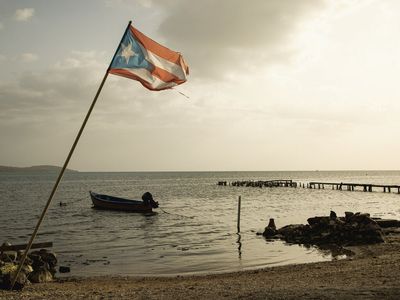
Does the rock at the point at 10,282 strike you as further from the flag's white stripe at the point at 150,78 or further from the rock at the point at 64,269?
the flag's white stripe at the point at 150,78

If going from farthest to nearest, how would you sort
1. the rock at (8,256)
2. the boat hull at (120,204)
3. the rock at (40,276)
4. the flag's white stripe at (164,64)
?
the boat hull at (120,204) < the rock at (8,256) < the rock at (40,276) < the flag's white stripe at (164,64)

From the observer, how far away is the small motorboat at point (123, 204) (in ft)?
146

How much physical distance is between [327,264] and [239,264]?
4.18m

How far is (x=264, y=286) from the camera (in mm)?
11531

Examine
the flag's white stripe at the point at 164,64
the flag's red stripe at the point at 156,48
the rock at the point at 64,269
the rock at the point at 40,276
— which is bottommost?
the rock at the point at 64,269

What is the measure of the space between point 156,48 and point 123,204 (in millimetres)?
38840

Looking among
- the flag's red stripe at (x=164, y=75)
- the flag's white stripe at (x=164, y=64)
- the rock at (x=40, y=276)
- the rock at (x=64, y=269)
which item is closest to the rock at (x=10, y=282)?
the rock at (x=40, y=276)

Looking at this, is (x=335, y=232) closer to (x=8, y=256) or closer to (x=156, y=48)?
(x=8, y=256)

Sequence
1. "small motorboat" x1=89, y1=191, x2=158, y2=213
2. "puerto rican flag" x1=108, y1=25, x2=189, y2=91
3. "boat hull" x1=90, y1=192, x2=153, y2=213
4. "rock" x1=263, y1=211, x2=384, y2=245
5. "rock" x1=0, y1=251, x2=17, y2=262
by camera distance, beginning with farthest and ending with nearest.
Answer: "boat hull" x1=90, y1=192, x2=153, y2=213, "small motorboat" x1=89, y1=191, x2=158, y2=213, "rock" x1=263, y1=211, x2=384, y2=245, "rock" x1=0, y1=251, x2=17, y2=262, "puerto rican flag" x1=108, y1=25, x2=189, y2=91

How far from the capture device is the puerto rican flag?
10055mm

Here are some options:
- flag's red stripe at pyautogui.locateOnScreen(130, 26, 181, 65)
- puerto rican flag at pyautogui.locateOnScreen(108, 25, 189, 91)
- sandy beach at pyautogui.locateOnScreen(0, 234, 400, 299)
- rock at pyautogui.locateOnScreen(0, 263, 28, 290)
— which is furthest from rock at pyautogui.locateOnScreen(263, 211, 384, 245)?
flag's red stripe at pyautogui.locateOnScreen(130, 26, 181, 65)

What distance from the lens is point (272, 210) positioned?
45.5m

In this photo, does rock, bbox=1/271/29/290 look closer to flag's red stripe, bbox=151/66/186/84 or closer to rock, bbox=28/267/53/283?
rock, bbox=28/267/53/283

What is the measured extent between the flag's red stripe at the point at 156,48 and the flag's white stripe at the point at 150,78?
23.7 inches
